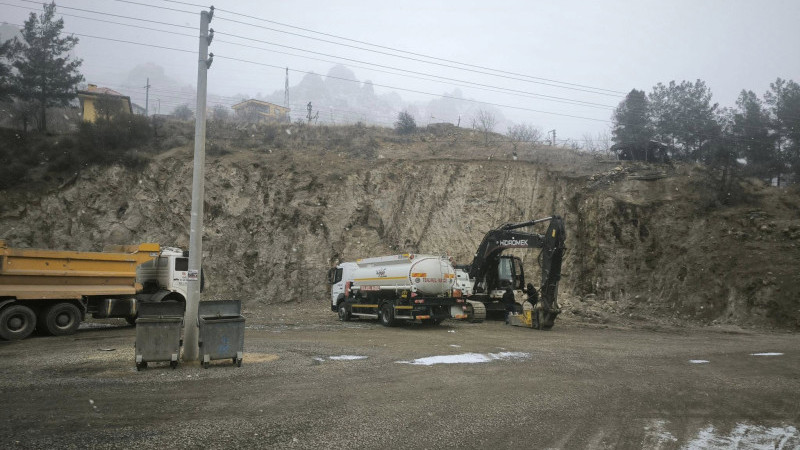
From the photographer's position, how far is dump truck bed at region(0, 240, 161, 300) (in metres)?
14.5

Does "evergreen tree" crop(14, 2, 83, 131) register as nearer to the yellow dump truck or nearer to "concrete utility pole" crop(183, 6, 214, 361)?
the yellow dump truck

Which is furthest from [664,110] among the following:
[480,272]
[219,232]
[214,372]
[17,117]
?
[17,117]

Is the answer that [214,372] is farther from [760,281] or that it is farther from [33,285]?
[760,281]

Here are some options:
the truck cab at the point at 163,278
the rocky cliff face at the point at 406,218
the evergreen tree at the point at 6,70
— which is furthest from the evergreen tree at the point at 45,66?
the truck cab at the point at 163,278

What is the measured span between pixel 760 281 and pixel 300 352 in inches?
792

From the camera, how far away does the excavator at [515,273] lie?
1866cm

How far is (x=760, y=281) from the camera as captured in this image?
21.5 m

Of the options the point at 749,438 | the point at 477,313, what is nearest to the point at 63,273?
the point at 477,313

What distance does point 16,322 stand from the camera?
14.4 metres

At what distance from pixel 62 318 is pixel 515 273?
56.6 feet

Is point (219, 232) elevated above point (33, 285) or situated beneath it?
elevated above

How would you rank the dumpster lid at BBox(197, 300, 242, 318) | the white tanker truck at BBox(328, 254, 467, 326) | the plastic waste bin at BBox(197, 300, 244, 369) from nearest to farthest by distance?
1. the plastic waste bin at BBox(197, 300, 244, 369)
2. the dumpster lid at BBox(197, 300, 242, 318)
3. the white tanker truck at BBox(328, 254, 467, 326)

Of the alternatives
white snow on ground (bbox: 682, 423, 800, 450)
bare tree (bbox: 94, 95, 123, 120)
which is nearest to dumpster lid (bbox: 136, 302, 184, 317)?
white snow on ground (bbox: 682, 423, 800, 450)

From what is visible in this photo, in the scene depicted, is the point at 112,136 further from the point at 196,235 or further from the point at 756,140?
the point at 756,140
